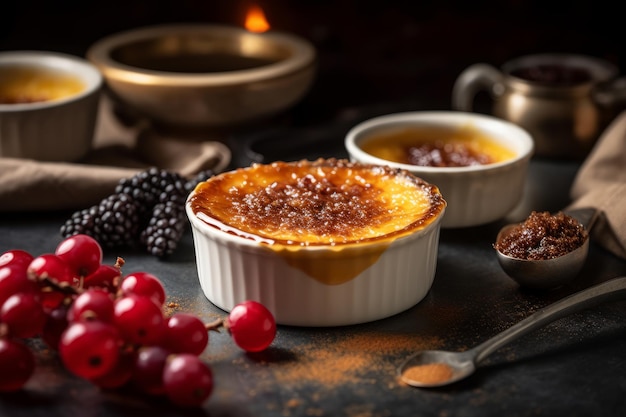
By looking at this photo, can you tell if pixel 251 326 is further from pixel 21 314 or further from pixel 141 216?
pixel 141 216

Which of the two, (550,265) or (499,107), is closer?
(550,265)

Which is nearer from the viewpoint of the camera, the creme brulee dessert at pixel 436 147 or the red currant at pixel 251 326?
the red currant at pixel 251 326

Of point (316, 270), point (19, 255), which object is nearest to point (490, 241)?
point (316, 270)

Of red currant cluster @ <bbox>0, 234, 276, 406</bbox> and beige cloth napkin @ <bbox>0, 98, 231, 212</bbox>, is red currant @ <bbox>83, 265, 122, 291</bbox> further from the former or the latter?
beige cloth napkin @ <bbox>0, 98, 231, 212</bbox>

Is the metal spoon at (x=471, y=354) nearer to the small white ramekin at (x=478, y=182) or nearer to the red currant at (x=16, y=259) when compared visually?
the small white ramekin at (x=478, y=182)

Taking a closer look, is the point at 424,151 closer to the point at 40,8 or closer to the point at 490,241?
the point at 490,241

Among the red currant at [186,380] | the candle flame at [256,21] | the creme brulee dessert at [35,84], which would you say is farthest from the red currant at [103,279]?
the candle flame at [256,21]

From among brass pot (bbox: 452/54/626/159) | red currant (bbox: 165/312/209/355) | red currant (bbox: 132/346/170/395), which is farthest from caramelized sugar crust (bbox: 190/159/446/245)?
brass pot (bbox: 452/54/626/159)
